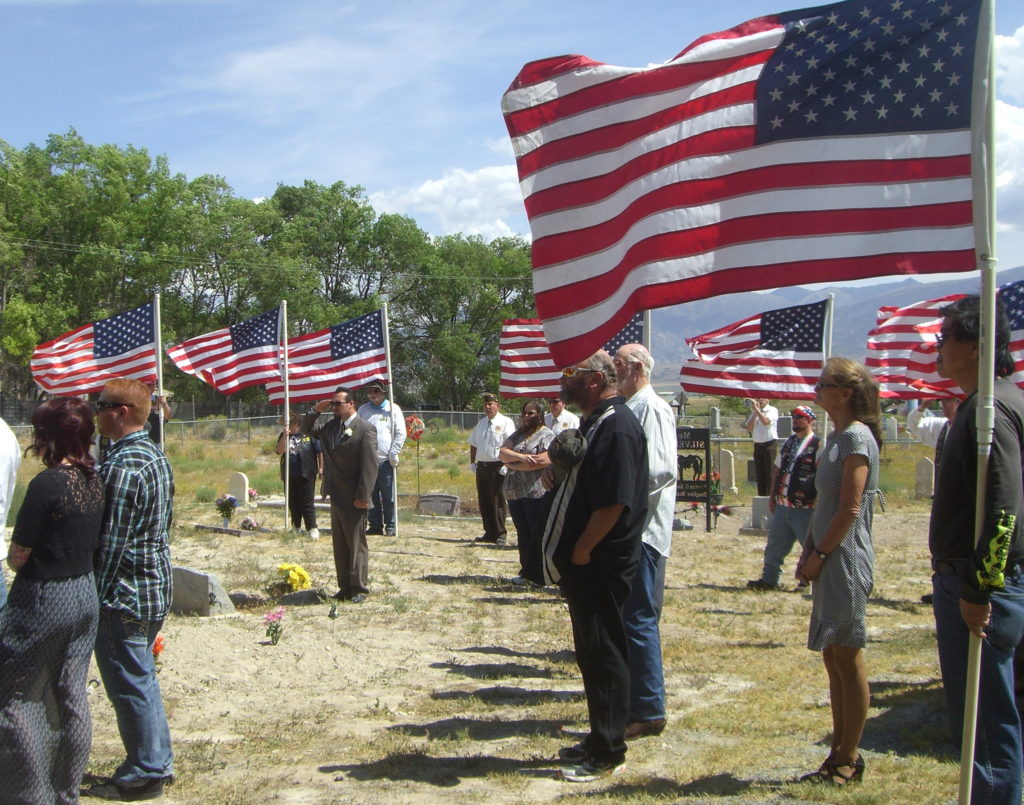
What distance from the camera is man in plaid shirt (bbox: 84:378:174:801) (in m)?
4.52

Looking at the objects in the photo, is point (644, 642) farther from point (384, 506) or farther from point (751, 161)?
point (384, 506)

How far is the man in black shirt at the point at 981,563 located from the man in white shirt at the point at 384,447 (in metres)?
11.3

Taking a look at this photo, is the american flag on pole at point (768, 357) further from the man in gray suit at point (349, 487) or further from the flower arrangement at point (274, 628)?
the flower arrangement at point (274, 628)

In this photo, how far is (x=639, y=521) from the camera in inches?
196

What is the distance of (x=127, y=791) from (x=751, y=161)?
408 centimetres

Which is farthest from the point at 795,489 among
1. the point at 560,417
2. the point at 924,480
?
the point at 924,480

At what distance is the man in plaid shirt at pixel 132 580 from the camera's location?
452 centimetres

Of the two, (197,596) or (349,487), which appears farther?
(349,487)

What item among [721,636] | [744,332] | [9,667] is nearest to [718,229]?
[9,667]

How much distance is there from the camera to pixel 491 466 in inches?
551

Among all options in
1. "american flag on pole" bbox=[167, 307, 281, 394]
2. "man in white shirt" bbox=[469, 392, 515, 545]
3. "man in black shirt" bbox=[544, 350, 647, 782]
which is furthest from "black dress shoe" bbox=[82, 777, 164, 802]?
"american flag on pole" bbox=[167, 307, 281, 394]

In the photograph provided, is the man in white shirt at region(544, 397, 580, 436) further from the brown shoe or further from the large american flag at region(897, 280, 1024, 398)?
the brown shoe

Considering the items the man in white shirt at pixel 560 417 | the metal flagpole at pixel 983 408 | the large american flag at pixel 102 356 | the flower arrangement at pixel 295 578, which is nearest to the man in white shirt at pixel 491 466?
the man in white shirt at pixel 560 417

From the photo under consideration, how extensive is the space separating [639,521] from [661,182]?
1705 mm
